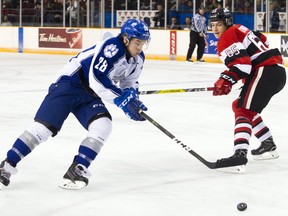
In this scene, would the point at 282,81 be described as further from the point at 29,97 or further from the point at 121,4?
the point at 121,4

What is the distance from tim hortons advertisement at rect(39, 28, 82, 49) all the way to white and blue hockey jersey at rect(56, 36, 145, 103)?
13.1 metres

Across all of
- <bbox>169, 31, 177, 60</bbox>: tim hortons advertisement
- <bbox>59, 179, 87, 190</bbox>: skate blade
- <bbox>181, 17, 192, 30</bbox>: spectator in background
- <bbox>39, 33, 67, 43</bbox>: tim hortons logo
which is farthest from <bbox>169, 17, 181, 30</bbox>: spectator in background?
<bbox>59, 179, 87, 190</bbox>: skate blade

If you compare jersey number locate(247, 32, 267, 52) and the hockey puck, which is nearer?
the hockey puck

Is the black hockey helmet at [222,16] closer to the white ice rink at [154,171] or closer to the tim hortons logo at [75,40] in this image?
the white ice rink at [154,171]

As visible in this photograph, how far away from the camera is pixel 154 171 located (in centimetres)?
477

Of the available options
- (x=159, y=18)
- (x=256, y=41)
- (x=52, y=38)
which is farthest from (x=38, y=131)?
(x=52, y=38)

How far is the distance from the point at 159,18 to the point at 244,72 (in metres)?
12.2

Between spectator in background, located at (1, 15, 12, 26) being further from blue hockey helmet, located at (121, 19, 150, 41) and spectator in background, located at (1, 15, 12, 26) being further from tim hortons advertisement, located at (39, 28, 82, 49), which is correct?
blue hockey helmet, located at (121, 19, 150, 41)

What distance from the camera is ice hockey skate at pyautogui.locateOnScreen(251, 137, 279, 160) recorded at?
5207 millimetres

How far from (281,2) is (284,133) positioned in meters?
8.81

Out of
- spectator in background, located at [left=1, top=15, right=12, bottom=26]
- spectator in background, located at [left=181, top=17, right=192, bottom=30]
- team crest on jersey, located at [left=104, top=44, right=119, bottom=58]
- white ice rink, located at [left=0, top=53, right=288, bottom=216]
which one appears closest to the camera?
white ice rink, located at [left=0, top=53, right=288, bottom=216]

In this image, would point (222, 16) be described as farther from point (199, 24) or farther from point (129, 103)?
point (199, 24)

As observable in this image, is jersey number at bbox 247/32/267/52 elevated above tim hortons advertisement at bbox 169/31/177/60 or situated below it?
above

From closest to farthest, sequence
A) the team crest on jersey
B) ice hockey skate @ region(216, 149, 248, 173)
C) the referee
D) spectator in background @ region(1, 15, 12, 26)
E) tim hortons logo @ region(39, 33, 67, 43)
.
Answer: the team crest on jersey, ice hockey skate @ region(216, 149, 248, 173), the referee, tim hortons logo @ region(39, 33, 67, 43), spectator in background @ region(1, 15, 12, 26)
